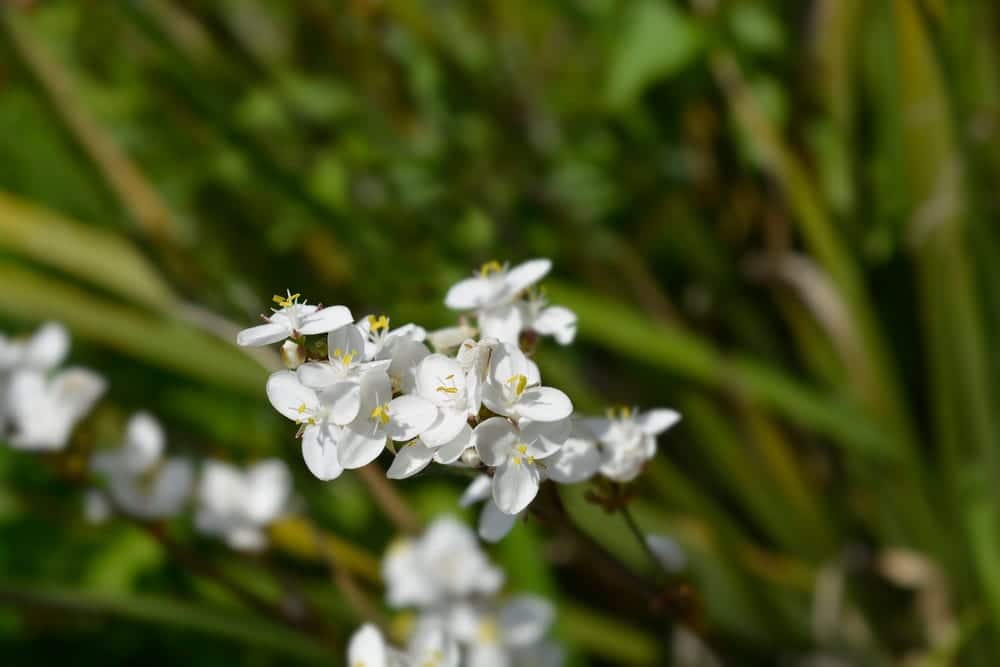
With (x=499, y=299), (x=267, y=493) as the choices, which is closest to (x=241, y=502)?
(x=267, y=493)

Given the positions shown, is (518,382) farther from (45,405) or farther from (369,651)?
(45,405)

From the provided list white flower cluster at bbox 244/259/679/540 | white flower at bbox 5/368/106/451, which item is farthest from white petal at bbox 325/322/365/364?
white flower at bbox 5/368/106/451

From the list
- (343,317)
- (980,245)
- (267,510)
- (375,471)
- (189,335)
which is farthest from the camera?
(189,335)

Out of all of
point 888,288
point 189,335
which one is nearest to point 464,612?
point 189,335

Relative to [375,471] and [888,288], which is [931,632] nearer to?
[888,288]

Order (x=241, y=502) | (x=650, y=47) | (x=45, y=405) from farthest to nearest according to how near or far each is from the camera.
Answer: (x=650, y=47)
(x=241, y=502)
(x=45, y=405)

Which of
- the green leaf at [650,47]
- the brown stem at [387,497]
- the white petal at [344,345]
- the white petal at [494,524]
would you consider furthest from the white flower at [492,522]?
the green leaf at [650,47]

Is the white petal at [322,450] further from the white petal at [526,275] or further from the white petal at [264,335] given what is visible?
the white petal at [526,275]

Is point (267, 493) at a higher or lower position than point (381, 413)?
higher
